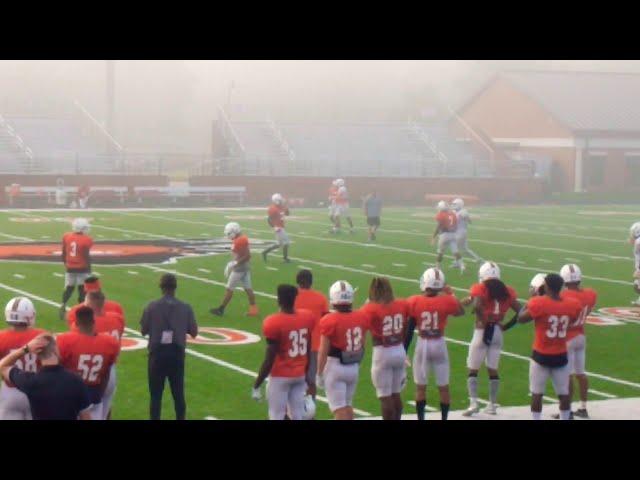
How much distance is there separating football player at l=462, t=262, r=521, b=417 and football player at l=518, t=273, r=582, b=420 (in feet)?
2.75

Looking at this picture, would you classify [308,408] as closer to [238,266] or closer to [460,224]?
[238,266]

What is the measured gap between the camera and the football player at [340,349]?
10156 millimetres

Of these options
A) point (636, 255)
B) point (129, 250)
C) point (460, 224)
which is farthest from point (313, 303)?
point (129, 250)

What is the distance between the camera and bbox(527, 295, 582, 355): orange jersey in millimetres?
10891

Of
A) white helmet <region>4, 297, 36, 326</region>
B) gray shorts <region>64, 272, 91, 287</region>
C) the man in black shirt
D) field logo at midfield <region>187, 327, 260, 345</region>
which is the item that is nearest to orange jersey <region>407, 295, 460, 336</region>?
white helmet <region>4, 297, 36, 326</region>

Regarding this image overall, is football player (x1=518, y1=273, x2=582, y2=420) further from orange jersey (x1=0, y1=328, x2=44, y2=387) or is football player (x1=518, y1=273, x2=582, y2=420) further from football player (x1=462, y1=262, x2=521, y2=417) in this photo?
orange jersey (x1=0, y1=328, x2=44, y2=387)

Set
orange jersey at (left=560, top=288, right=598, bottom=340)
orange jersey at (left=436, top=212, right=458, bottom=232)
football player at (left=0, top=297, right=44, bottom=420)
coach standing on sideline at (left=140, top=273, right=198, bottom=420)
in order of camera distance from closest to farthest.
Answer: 1. football player at (left=0, top=297, right=44, bottom=420)
2. coach standing on sideline at (left=140, top=273, right=198, bottom=420)
3. orange jersey at (left=560, top=288, right=598, bottom=340)
4. orange jersey at (left=436, top=212, right=458, bottom=232)

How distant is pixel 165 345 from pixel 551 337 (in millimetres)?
3316

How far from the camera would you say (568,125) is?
5894 centimetres

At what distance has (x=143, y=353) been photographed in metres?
14.8

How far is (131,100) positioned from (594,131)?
107ft

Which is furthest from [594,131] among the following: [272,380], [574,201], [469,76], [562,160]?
[272,380]

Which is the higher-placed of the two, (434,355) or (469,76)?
(469,76)
